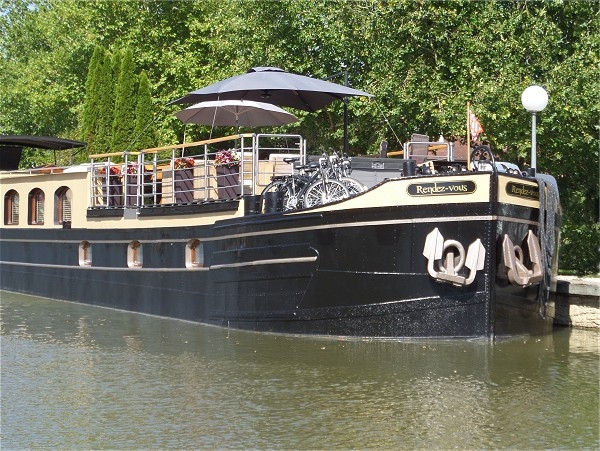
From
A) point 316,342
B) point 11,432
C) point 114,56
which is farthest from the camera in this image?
point 114,56

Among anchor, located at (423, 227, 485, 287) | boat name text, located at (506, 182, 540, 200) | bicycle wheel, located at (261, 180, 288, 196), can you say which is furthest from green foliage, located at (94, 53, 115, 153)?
anchor, located at (423, 227, 485, 287)

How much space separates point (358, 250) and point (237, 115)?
18.5 feet

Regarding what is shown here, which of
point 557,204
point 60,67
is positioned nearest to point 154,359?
point 557,204

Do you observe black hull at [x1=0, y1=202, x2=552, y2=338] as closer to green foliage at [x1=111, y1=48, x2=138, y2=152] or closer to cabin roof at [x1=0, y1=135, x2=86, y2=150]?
cabin roof at [x1=0, y1=135, x2=86, y2=150]

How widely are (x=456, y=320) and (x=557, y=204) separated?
2.78 m

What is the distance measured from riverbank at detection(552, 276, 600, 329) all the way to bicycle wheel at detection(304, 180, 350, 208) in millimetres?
3605

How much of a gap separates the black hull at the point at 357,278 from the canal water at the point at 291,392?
0.89ft

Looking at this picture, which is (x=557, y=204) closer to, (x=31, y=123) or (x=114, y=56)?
(x=114, y=56)

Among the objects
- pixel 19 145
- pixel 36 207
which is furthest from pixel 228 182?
pixel 19 145

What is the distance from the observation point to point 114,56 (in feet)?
114

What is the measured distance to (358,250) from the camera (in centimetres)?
1413

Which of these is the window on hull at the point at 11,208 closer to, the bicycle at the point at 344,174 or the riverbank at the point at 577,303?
the bicycle at the point at 344,174

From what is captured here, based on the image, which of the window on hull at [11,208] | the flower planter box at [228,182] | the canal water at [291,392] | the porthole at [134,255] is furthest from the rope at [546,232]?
the window on hull at [11,208]

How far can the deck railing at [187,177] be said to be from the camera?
1620cm
